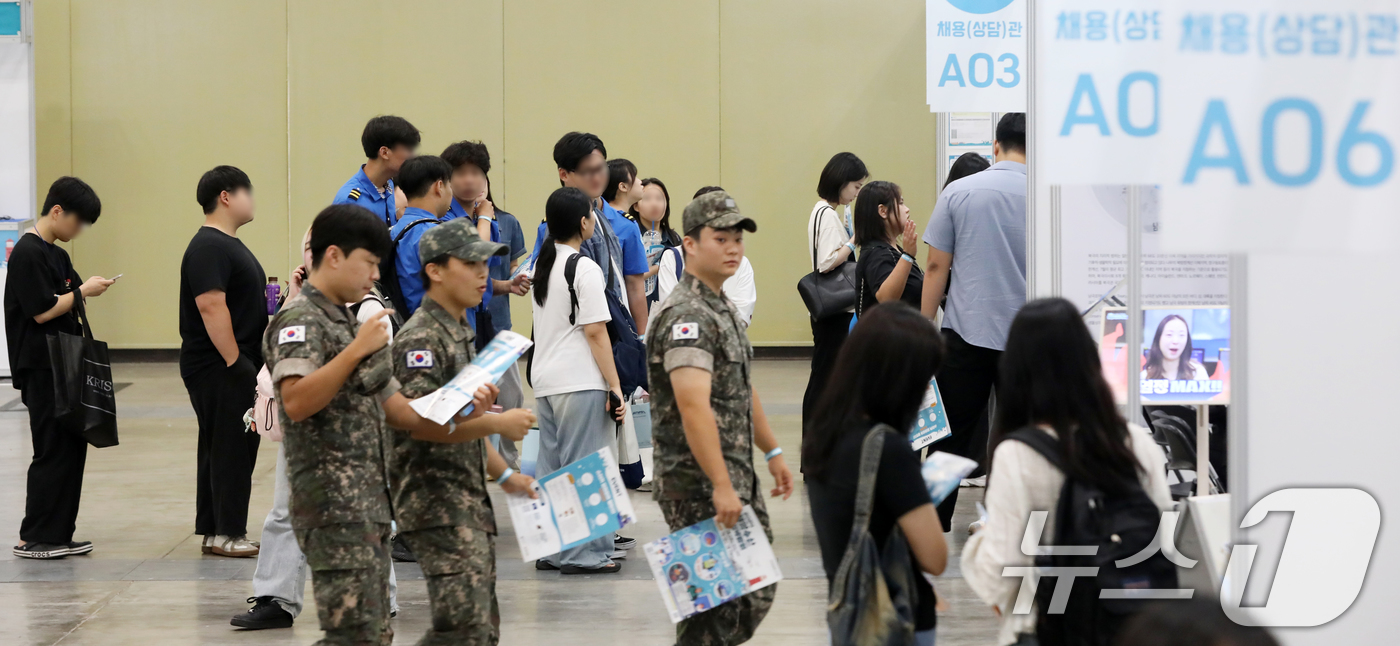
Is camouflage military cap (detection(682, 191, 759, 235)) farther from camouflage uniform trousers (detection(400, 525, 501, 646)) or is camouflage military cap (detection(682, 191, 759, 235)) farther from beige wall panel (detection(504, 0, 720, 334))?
beige wall panel (detection(504, 0, 720, 334))

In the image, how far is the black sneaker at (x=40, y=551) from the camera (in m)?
5.12

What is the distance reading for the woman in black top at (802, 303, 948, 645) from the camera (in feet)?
7.44

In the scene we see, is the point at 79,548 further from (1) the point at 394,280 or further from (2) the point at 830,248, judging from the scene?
(2) the point at 830,248

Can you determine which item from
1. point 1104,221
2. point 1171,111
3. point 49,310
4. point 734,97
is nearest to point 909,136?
point 734,97

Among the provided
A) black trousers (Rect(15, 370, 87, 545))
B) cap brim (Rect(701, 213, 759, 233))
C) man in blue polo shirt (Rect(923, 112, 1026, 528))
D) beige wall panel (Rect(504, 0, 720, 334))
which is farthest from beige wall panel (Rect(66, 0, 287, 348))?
cap brim (Rect(701, 213, 759, 233))

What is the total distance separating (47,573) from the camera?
4.91 meters

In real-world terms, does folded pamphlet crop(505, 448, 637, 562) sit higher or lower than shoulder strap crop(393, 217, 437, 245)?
lower

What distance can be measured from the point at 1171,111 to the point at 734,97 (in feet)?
31.1

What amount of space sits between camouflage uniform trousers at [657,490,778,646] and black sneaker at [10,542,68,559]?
330 cm

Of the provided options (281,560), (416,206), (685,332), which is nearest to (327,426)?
(685,332)

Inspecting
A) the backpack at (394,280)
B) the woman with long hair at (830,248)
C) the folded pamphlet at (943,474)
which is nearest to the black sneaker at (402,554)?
the backpack at (394,280)

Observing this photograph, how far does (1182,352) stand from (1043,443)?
272cm

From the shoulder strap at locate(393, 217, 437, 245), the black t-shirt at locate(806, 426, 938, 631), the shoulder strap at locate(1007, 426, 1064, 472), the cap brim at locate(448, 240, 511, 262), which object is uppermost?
the shoulder strap at locate(393, 217, 437, 245)

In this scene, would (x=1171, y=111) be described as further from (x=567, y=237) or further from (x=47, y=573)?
(x=47, y=573)
